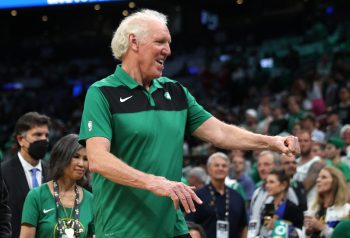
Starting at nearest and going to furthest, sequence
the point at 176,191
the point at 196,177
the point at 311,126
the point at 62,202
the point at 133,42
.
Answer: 1. the point at 176,191
2. the point at 133,42
3. the point at 62,202
4. the point at 196,177
5. the point at 311,126

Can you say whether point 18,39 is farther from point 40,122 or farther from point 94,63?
point 40,122

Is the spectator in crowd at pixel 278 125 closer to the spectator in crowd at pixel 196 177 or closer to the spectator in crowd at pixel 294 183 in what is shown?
the spectator in crowd at pixel 196 177

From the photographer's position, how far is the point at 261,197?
9016 millimetres

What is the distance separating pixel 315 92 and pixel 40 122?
9.86 meters

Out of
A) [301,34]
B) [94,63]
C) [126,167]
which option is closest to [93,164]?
[126,167]

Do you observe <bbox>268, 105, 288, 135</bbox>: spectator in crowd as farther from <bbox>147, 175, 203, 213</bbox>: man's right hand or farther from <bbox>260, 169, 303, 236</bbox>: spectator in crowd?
<bbox>147, 175, 203, 213</bbox>: man's right hand

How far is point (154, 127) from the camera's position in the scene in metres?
4.30

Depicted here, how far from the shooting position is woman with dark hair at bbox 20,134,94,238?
5.85 m

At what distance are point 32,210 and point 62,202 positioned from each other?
0.23m

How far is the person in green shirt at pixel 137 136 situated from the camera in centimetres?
425

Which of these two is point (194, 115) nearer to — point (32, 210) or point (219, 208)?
point (32, 210)

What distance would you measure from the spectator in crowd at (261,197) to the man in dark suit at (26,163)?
7.52 ft

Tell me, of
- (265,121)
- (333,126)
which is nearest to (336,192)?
(333,126)

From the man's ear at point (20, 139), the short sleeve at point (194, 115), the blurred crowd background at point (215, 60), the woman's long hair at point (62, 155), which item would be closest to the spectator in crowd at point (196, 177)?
the blurred crowd background at point (215, 60)
